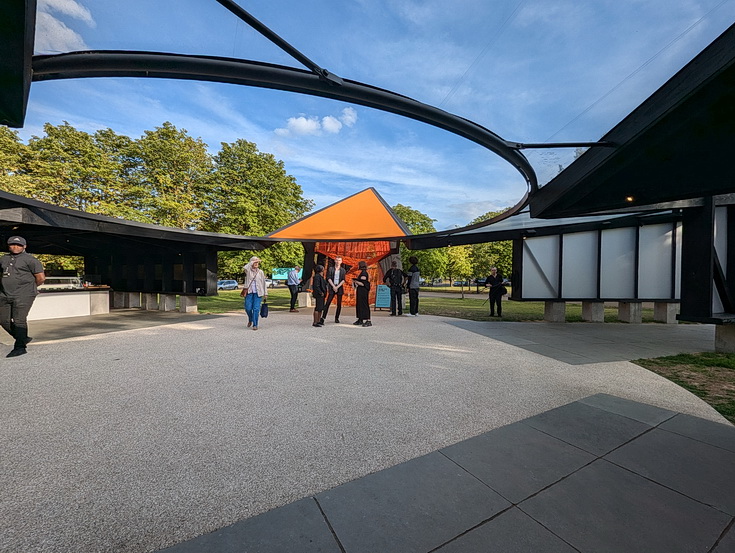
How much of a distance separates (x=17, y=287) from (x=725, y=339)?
45.0 ft

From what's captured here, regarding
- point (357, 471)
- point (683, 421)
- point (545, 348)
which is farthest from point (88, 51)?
point (545, 348)

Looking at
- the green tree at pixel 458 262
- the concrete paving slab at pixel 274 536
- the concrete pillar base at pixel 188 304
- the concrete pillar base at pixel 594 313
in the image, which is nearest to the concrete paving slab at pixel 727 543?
the concrete paving slab at pixel 274 536

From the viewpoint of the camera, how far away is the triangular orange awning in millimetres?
14509

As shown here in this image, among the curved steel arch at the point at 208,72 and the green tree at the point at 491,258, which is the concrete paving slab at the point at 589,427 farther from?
the green tree at the point at 491,258

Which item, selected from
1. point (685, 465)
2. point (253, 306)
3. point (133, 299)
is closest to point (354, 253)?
point (253, 306)

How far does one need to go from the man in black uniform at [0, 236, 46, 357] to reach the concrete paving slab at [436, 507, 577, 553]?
24.0 feet

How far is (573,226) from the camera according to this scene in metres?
10.1

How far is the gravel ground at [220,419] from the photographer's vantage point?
183 cm

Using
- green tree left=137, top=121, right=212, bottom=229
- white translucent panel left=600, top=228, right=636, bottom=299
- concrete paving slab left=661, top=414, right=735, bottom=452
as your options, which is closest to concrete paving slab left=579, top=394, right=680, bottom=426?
concrete paving slab left=661, top=414, right=735, bottom=452

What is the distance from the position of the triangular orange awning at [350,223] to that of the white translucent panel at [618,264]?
7.65 m

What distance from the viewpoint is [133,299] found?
14.4 meters

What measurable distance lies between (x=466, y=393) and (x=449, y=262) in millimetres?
27588

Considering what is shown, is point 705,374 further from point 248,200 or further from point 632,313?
point 248,200

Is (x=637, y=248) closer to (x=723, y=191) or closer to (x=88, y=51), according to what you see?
(x=723, y=191)
